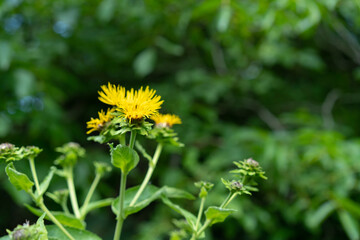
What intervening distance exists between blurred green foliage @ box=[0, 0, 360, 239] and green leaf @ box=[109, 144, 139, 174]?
136cm

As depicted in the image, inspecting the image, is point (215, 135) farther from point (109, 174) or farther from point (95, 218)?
point (95, 218)

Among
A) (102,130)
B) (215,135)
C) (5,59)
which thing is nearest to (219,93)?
(215,135)

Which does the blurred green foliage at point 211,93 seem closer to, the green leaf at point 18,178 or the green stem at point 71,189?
the green stem at point 71,189

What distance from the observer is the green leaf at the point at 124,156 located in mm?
490

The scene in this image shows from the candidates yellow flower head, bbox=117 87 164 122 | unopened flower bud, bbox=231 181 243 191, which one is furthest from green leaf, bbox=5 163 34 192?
unopened flower bud, bbox=231 181 243 191

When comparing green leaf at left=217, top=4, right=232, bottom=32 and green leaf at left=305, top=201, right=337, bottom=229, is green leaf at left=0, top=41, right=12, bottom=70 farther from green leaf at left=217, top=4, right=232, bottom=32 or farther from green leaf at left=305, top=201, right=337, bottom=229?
green leaf at left=305, top=201, right=337, bottom=229

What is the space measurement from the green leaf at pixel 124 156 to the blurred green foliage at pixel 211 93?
4.45ft

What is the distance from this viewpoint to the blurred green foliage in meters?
1.91

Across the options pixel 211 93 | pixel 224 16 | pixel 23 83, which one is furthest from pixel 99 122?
pixel 211 93

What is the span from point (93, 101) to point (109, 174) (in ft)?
2.18

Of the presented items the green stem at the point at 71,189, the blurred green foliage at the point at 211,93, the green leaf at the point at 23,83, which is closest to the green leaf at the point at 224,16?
the blurred green foliage at the point at 211,93

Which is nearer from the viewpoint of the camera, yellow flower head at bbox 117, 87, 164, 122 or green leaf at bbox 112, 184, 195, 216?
yellow flower head at bbox 117, 87, 164, 122

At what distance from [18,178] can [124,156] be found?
166 millimetres

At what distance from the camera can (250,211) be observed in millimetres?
2113
